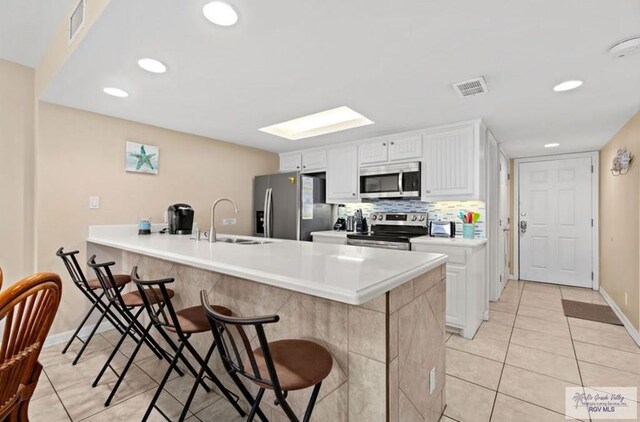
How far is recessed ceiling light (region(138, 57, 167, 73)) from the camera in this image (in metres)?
1.92

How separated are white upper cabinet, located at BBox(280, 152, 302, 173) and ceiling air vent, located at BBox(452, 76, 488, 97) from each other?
8.64ft

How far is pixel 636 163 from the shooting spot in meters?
2.84

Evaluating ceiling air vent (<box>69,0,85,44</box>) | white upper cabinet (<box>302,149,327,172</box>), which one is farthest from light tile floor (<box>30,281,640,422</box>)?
white upper cabinet (<box>302,149,327,172</box>)

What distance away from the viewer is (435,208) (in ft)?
12.2

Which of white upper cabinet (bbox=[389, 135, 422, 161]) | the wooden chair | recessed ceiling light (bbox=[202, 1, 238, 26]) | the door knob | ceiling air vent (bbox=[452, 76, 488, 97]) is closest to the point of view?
the wooden chair

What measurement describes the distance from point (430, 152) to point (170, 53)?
8.69 ft

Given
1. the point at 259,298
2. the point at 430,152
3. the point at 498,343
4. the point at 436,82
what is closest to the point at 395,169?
the point at 430,152

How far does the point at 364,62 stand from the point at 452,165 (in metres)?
1.76

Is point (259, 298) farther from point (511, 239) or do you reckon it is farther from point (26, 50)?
point (511, 239)

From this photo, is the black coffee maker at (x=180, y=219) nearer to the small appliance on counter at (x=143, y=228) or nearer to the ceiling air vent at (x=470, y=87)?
the small appliance on counter at (x=143, y=228)

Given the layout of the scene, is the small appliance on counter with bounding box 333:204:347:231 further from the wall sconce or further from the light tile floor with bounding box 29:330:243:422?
the wall sconce

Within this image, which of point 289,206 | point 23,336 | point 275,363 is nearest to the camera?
point 23,336

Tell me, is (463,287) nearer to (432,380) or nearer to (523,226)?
(432,380)

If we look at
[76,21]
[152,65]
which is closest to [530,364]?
[152,65]
